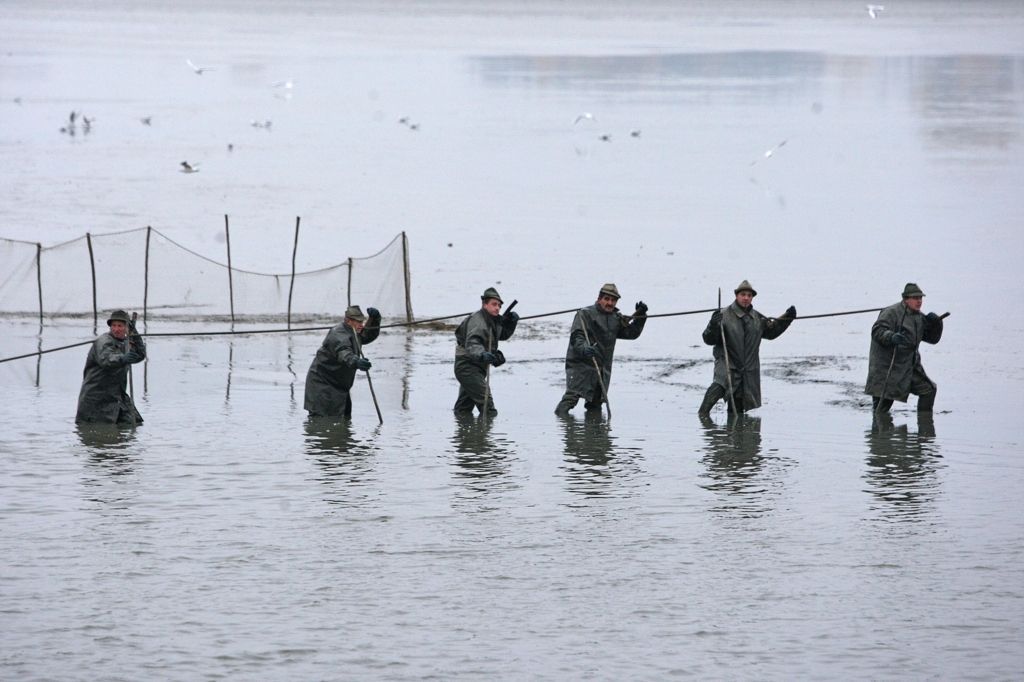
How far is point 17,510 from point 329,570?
3018 mm

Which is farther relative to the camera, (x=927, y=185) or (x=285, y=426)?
(x=927, y=185)

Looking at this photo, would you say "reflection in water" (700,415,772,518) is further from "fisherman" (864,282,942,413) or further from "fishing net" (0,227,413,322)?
"fishing net" (0,227,413,322)

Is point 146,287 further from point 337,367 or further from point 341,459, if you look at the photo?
point 341,459

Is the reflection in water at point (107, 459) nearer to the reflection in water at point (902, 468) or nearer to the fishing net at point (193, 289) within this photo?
the fishing net at point (193, 289)

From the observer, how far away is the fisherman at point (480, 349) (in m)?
16.4

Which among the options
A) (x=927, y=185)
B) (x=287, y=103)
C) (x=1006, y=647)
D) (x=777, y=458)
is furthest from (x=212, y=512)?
(x=287, y=103)

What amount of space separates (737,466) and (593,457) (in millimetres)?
1325

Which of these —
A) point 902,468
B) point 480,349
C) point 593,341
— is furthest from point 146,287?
point 902,468

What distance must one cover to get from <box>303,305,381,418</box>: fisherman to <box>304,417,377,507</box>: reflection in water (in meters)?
0.17

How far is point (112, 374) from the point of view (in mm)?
15742

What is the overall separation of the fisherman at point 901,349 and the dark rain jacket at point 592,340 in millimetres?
2361

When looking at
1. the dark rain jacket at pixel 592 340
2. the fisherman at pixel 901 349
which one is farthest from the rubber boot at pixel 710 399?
the fisherman at pixel 901 349

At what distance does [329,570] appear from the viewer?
11.9m

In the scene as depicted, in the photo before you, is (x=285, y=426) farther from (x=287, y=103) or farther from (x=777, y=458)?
(x=287, y=103)
